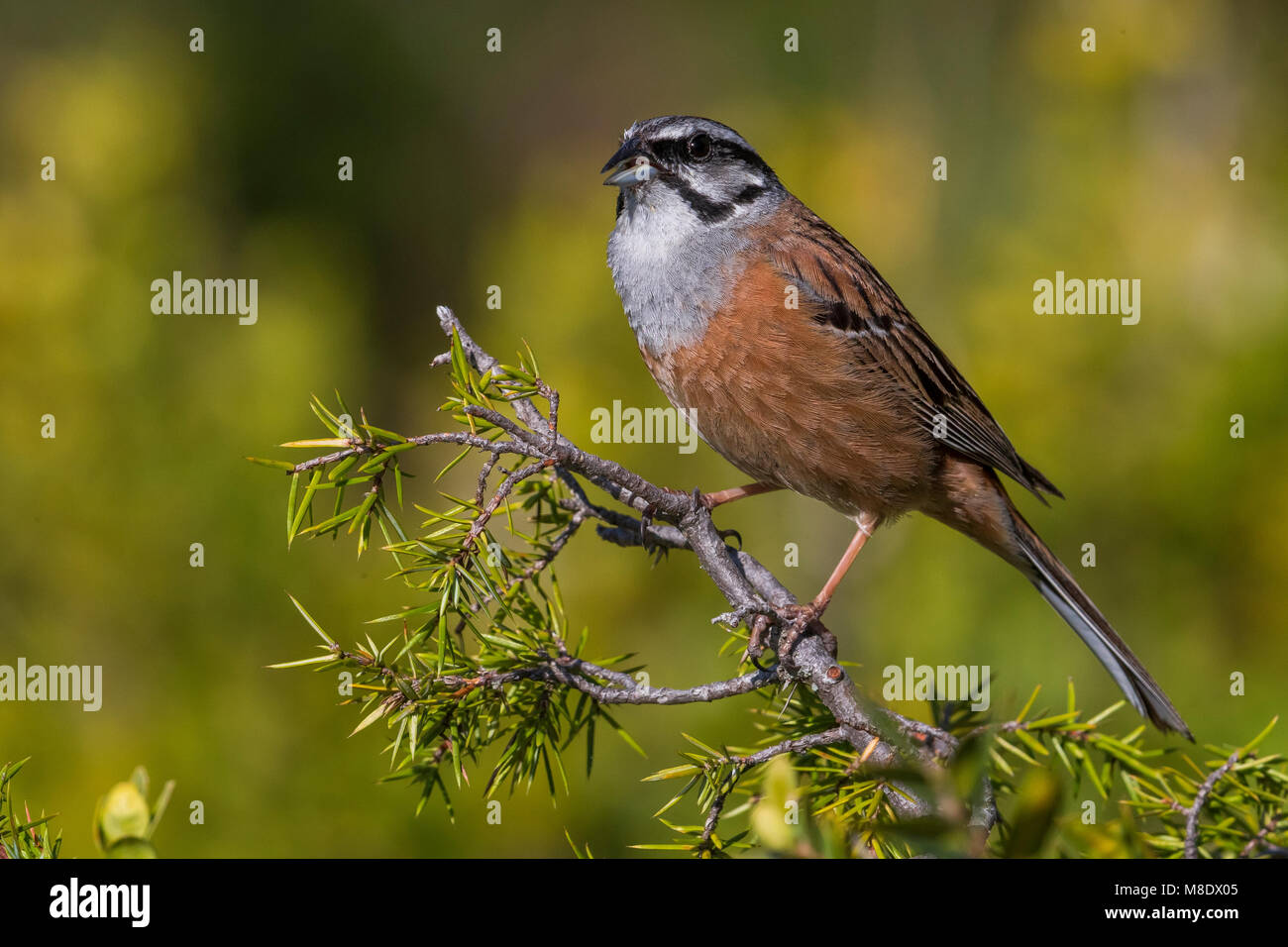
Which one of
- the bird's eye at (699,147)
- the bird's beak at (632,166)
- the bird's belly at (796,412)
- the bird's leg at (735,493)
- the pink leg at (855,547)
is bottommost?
the pink leg at (855,547)

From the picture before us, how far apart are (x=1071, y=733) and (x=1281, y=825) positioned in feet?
1.58

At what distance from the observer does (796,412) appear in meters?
3.15

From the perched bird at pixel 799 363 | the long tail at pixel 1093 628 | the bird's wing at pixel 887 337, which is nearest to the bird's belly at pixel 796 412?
the perched bird at pixel 799 363

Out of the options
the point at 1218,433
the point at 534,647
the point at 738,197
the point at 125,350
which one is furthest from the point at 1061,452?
the point at 125,350

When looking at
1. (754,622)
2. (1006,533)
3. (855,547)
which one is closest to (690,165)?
(855,547)

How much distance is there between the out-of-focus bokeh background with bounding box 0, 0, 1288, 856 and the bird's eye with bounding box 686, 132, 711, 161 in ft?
3.81

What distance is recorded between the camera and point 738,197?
11.8ft

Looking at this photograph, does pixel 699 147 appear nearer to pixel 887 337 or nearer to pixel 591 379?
pixel 887 337

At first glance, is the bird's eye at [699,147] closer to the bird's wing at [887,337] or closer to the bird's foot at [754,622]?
the bird's wing at [887,337]

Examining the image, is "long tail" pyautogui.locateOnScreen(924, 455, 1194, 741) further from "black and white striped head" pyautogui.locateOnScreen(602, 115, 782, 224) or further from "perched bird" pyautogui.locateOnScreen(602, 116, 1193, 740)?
"black and white striped head" pyautogui.locateOnScreen(602, 115, 782, 224)

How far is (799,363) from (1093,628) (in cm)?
Result: 130

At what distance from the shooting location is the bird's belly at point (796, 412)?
3.13 m

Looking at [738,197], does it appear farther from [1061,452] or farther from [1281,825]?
[1281,825]

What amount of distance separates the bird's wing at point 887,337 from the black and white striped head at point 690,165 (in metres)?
0.22
